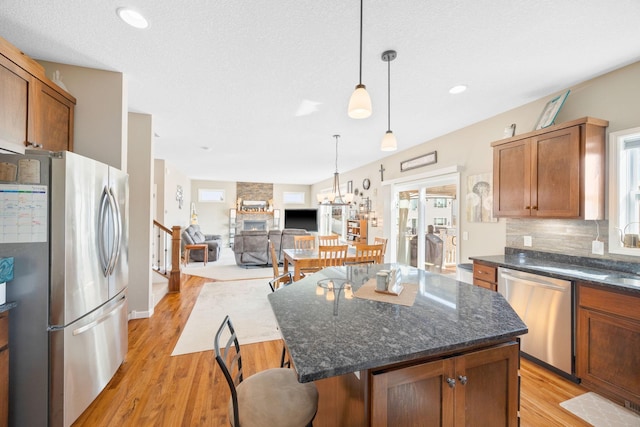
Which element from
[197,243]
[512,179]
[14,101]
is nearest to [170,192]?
[197,243]

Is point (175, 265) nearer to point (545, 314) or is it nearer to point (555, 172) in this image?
point (545, 314)

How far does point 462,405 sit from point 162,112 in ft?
13.3

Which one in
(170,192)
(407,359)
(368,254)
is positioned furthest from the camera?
(170,192)

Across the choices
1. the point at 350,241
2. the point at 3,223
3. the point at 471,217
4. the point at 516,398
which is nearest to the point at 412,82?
the point at 471,217

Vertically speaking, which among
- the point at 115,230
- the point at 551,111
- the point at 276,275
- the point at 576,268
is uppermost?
the point at 551,111

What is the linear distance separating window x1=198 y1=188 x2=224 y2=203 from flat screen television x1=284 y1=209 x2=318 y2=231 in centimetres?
282

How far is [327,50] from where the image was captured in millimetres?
2080

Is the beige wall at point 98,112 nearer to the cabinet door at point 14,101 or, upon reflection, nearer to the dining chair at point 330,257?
the cabinet door at point 14,101

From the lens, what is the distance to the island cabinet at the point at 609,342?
5.86ft

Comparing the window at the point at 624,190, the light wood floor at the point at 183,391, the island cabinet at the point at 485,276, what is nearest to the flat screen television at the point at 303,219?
the light wood floor at the point at 183,391

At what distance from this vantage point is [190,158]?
6160 millimetres

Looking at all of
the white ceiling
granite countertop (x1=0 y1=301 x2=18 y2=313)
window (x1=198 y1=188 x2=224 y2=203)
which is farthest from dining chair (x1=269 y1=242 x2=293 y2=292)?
window (x1=198 y1=188 x2=224 y2=203)

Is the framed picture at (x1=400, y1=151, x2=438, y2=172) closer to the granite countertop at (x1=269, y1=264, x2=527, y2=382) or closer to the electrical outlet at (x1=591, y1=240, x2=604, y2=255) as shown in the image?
the electrical outlet at (x1=591, y1=240, x2=604, y2=255)

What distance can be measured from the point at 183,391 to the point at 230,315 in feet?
4.88
